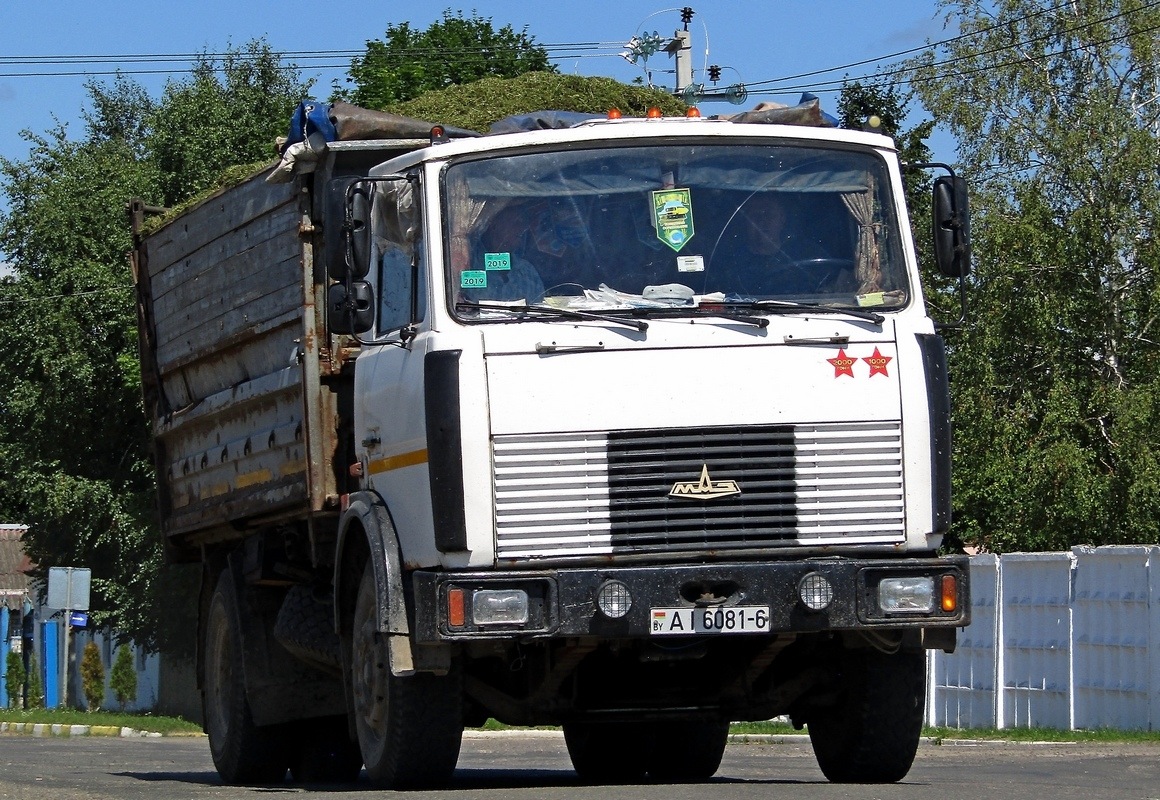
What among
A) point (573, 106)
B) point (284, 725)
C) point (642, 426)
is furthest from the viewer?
point (573, 106)

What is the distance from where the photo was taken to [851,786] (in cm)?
914

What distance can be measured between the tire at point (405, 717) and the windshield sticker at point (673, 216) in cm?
194

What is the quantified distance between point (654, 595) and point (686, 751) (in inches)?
151

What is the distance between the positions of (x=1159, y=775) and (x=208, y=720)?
5.62 metres

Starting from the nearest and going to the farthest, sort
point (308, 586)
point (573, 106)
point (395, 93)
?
point (308, 586) < point (573, 106) < point (395, 93)

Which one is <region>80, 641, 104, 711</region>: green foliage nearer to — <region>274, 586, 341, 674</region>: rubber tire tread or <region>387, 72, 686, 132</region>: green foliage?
<region>387, 72, 686, 132</region>: green foliage

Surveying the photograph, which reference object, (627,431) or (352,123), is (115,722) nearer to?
(352,123)

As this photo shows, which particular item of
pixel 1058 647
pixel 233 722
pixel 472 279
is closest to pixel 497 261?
pixel 472 279

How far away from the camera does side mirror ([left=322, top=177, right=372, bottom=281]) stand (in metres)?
8.92

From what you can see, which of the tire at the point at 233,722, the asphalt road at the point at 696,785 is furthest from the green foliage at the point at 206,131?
the tire at the point at 233,722

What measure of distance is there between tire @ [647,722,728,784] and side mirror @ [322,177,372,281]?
152 inches

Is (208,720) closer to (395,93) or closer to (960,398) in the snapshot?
(960,398)

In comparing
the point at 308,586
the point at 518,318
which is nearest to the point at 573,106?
the point at 308,586

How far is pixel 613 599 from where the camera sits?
827 centimetres
